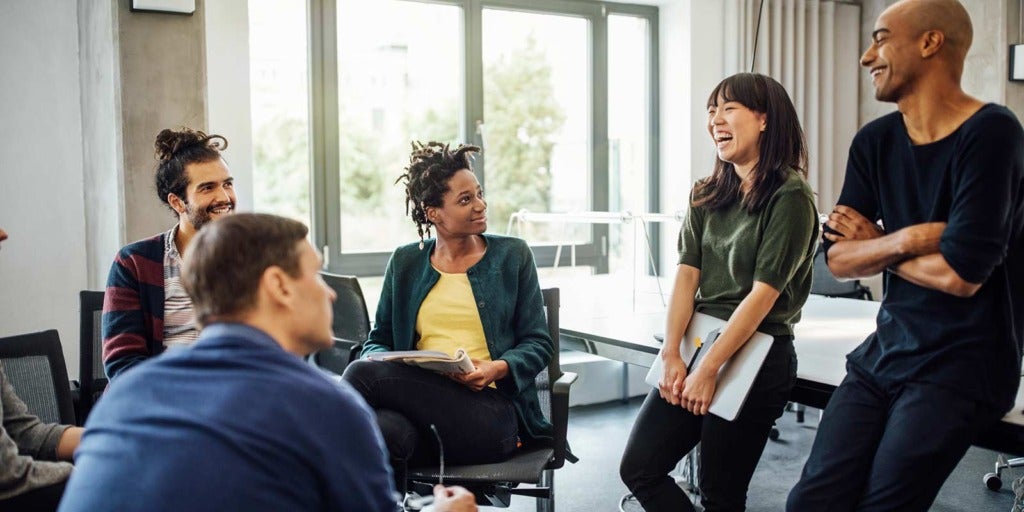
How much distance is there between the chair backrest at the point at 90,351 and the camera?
8.46 ft

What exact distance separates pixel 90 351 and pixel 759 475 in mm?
2575

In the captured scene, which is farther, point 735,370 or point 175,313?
point 175,313

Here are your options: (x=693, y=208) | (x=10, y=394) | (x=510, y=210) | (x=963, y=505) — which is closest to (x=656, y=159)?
(x=510, y=210)

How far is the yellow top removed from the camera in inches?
97.3

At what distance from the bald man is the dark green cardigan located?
0.82m

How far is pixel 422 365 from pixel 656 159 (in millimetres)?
3361

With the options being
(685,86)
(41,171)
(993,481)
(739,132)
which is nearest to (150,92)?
(41,171)

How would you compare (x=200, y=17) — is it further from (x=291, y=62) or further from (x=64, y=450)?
(x=64, y=450)

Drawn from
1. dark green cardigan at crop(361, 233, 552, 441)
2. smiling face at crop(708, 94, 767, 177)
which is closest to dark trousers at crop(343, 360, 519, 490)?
dark green cardigan at crop(361, 233, 552, 441)

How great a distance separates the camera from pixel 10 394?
1.88 meters

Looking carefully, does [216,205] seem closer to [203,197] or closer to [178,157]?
[203,197]

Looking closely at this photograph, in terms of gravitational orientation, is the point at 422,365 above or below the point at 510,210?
below

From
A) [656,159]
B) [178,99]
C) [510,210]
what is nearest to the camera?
[178,99]

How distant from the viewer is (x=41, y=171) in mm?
3598
